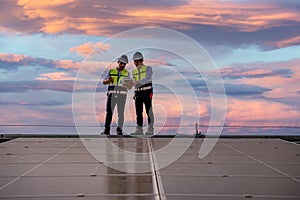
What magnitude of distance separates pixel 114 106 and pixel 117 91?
510 mm

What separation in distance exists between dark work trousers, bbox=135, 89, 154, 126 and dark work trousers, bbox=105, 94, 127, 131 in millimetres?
453

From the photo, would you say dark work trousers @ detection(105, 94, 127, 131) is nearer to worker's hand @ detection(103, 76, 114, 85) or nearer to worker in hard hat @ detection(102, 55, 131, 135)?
→ worker in hard hat @ detection(102, 55, 131, 135)

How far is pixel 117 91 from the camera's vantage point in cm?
1548

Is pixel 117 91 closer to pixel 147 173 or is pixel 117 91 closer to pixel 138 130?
pixel 138 130

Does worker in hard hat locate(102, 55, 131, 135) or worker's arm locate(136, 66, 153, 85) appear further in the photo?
worker in hard hat locate(102, 55, 131, 135)

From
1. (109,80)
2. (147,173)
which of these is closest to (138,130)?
(109,80)

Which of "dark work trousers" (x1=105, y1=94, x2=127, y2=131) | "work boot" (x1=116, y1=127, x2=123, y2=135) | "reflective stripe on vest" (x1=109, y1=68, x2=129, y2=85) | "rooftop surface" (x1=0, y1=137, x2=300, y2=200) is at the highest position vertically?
"reflective stripe on vest" (x1=109, y1=68, x2=129, y2=85)

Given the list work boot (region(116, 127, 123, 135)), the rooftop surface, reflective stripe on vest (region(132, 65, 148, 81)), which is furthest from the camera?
work boot (region(116, 127, 123, 135))

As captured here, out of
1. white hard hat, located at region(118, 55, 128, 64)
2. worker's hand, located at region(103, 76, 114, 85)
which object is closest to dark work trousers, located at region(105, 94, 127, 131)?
worker's hand, located at region(103, 76, 114, 85)

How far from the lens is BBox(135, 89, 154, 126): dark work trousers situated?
15.2m

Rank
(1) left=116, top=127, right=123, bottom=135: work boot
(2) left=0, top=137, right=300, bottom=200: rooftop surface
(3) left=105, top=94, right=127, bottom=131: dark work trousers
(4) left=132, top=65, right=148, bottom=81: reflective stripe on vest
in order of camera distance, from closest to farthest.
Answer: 1. (2) left=0, top=137, right=300, bottom=200: rooftop surface
2. (4) left=132, top=65, right=148, bottom=81: reflective stripe on vest
3. (1) left=116, top=127, right=123, bottom=135: work boot
4. (3) left=105, top=94, right=127, bottom=131: dark work trousers

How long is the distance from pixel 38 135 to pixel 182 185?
9.74 m

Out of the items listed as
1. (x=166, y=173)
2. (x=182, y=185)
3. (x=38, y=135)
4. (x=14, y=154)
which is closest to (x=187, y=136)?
(x=38, y=135)

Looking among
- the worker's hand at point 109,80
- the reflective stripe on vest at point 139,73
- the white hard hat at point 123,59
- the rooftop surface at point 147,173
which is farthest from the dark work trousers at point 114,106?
the rooftop surface at point 147,173
